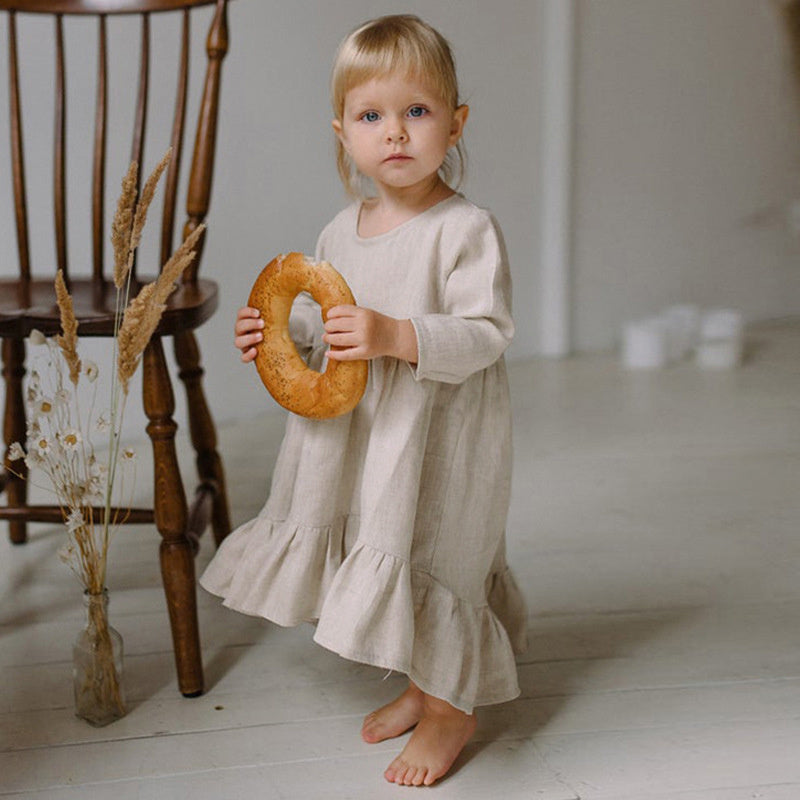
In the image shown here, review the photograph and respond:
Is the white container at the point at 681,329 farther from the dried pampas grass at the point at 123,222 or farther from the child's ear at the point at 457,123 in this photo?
the dried pampas grass at the point at 123,222

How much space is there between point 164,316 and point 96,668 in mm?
439

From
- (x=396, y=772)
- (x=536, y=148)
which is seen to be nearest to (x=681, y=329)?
(x=536, y=148)

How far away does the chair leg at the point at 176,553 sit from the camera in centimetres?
149

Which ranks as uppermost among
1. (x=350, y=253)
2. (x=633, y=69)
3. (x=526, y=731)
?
(x=633, y=69)

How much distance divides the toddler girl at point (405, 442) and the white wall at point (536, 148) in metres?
1.27

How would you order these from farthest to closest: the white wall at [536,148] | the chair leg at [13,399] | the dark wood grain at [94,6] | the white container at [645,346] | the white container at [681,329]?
1. the white container at [681,329]
2. the white container at [645,346]
3. the white wall at [536,148]
4. the chair leg at [13,399]
5. the dark wood grain at [94,6]

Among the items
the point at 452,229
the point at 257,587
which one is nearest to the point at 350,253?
the point at 452,229

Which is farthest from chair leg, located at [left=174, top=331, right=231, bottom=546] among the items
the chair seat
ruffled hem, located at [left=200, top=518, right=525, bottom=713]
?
ruffled hem, located at [left=200, top=518, right=525, bottom=713]

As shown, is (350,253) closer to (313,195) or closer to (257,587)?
(257,587)

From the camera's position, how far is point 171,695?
5.06 feet

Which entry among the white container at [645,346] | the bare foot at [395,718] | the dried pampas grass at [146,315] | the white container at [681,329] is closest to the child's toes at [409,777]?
the bare foot at [395,718]

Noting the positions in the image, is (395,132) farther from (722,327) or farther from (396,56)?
(722,327)

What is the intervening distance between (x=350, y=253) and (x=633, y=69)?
229 cm

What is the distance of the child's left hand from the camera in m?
1.24
